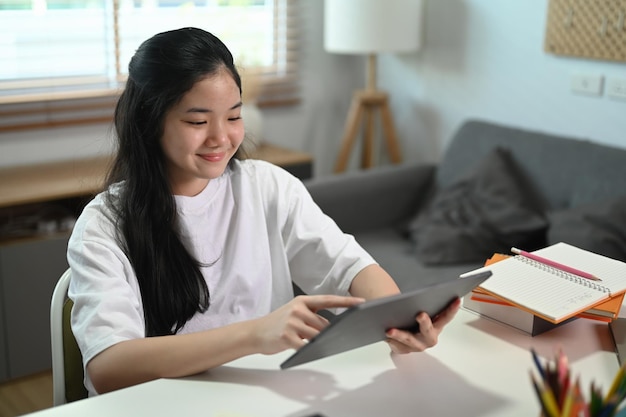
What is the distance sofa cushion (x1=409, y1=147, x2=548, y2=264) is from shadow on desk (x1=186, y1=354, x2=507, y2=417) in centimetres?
150

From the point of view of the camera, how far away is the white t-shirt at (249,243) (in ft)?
4.61

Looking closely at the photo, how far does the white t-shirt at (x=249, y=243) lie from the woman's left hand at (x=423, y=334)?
0.36m

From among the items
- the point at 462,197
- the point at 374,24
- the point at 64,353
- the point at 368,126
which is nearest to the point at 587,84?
the point at 462,197

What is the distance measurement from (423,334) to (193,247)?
544mm

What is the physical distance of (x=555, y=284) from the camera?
137 cm

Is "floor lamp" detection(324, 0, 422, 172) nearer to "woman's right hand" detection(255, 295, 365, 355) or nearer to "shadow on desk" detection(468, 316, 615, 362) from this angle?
"shadow on desk" detection(468, 316, 615, 362)

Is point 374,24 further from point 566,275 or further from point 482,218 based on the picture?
point 566,275

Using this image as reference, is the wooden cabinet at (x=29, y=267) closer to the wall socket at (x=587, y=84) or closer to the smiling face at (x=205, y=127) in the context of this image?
the smiling face at (x=205, y=127)

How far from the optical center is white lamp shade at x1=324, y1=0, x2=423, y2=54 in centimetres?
330

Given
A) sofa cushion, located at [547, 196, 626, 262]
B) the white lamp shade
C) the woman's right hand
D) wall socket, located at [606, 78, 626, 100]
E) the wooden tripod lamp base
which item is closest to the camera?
the woman's right hand

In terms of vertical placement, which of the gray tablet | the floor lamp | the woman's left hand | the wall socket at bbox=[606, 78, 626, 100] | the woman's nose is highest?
the floor lamp

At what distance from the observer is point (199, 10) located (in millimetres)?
3414

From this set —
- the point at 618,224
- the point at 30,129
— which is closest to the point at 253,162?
the point at 618,224

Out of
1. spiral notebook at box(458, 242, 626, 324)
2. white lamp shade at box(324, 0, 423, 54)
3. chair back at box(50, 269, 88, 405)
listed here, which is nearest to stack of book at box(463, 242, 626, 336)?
spiral notebook at box(458, 242, 626, 324)
